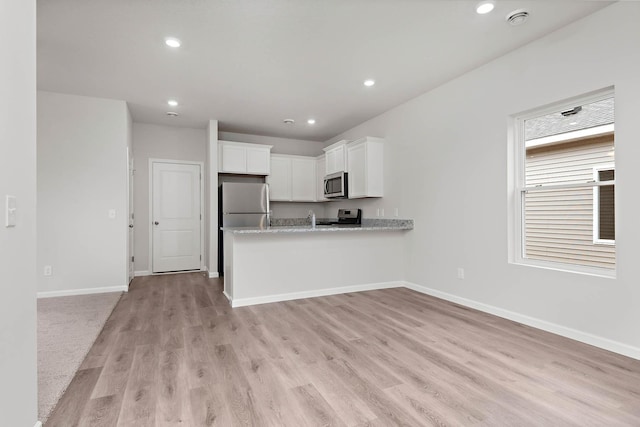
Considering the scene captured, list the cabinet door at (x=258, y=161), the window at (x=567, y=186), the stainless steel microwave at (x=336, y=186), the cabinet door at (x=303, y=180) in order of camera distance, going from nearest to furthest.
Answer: the window at (x=567, y=186) < the stainless steel microwave at (x=336, y=186) < the cabinet door at (x=258, y=161) < the cabinet door at (x=303, y=180)

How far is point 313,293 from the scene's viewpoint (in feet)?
13.8

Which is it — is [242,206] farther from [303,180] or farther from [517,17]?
[517,17]

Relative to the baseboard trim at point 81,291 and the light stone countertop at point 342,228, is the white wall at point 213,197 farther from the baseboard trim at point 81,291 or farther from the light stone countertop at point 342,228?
the baseboard trim at point 81,291

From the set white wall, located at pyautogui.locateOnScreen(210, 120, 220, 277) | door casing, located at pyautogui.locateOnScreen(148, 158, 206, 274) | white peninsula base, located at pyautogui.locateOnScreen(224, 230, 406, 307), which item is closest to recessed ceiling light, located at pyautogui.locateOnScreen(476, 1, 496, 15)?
white peninsula base, located at pyautogui.locateOnScreen(224, 230, 406, 307)

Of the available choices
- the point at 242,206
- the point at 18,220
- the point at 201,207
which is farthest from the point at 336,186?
the point at 18,220

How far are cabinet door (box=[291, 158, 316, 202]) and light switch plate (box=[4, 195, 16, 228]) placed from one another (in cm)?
539

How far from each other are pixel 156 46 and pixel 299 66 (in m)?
1.37

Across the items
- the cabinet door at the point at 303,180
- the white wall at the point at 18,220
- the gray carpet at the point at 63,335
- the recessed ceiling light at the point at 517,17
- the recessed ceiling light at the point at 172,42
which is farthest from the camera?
the cabinet door at the point at 303,180

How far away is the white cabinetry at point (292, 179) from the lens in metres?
6.49

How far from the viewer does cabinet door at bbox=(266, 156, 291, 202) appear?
6473mm

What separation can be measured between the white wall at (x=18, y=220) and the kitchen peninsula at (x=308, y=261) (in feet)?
7.56

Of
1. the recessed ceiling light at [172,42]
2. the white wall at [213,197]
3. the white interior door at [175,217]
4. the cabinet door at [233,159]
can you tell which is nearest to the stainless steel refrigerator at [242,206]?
the white wall at [213,197]

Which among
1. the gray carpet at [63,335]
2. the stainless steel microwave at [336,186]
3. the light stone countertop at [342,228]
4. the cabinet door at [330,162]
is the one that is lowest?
the gray carpet at [63,335]

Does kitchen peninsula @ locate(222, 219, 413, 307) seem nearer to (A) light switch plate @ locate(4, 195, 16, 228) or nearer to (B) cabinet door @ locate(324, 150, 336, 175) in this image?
(B) cabinet door @ locate(324, 150, 336, 175)
